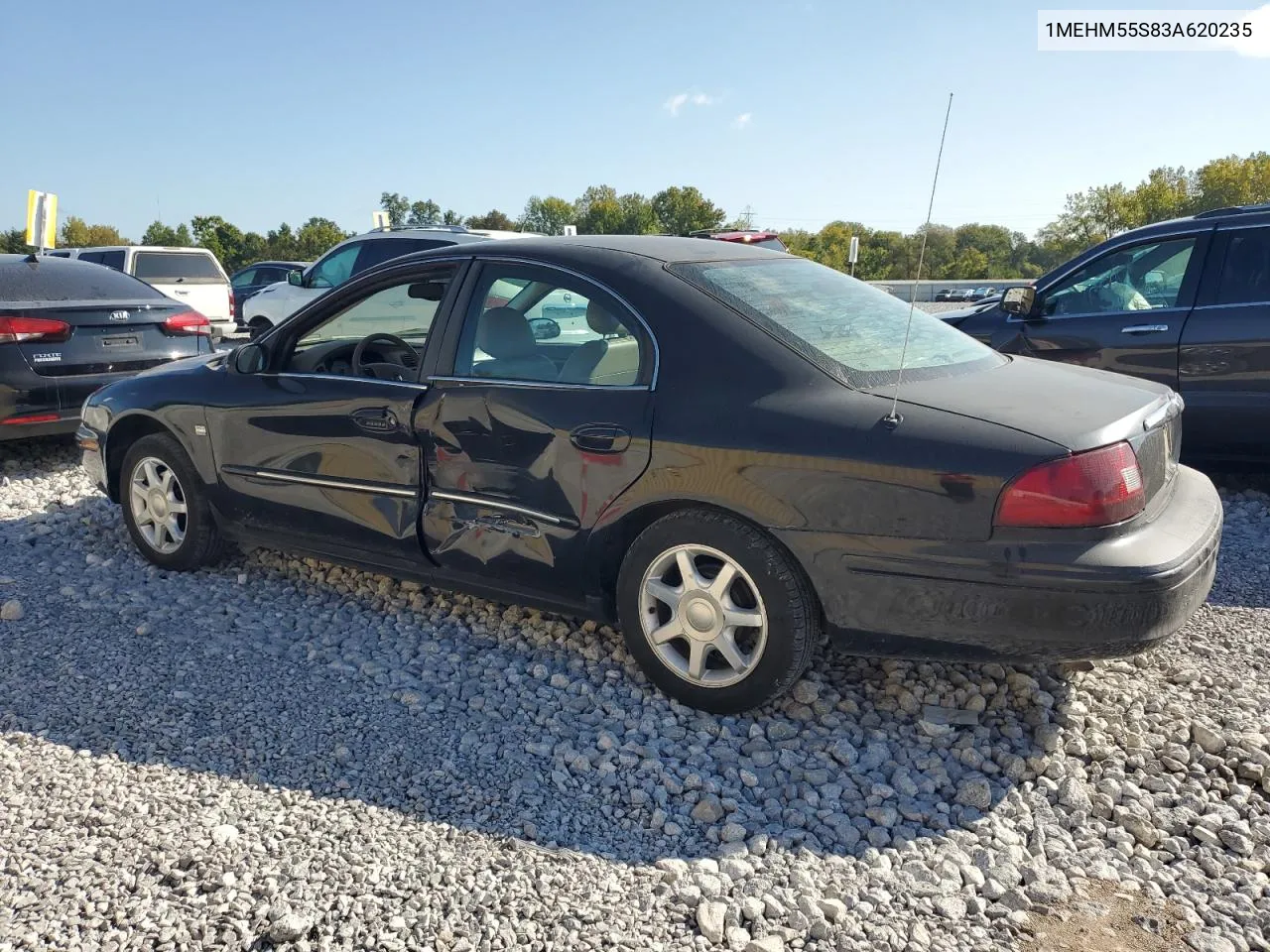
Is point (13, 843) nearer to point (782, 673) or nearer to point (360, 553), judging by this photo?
point (360, 553)

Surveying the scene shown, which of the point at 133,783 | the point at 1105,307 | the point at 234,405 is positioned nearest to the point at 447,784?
the point at 133,783

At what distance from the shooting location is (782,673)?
324 centimetres

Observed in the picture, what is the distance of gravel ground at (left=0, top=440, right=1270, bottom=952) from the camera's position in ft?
8.11

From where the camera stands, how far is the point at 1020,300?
6.58 m

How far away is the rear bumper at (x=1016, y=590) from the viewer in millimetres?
2852

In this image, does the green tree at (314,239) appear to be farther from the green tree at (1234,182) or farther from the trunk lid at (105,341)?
the trunk lid at (105,341)

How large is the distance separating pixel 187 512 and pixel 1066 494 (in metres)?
3.91

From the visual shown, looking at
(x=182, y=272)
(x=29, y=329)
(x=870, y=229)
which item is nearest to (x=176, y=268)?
(x=182, y=272)

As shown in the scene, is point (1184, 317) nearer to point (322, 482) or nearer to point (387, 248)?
point (322, 482)

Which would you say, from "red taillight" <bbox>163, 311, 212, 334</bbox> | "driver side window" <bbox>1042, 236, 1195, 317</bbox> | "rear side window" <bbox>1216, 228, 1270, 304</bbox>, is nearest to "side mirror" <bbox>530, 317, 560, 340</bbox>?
"driver side window" <bbox>1042, 236, 1195, 317</bbox>

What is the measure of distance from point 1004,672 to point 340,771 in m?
2.33

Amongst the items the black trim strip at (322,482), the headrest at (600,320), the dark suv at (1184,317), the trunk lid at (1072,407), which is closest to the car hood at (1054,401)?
the trunk lid at (1072,407)

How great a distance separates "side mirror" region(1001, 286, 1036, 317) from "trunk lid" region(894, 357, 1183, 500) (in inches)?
117

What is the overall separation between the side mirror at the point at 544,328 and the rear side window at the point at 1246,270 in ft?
14.2
